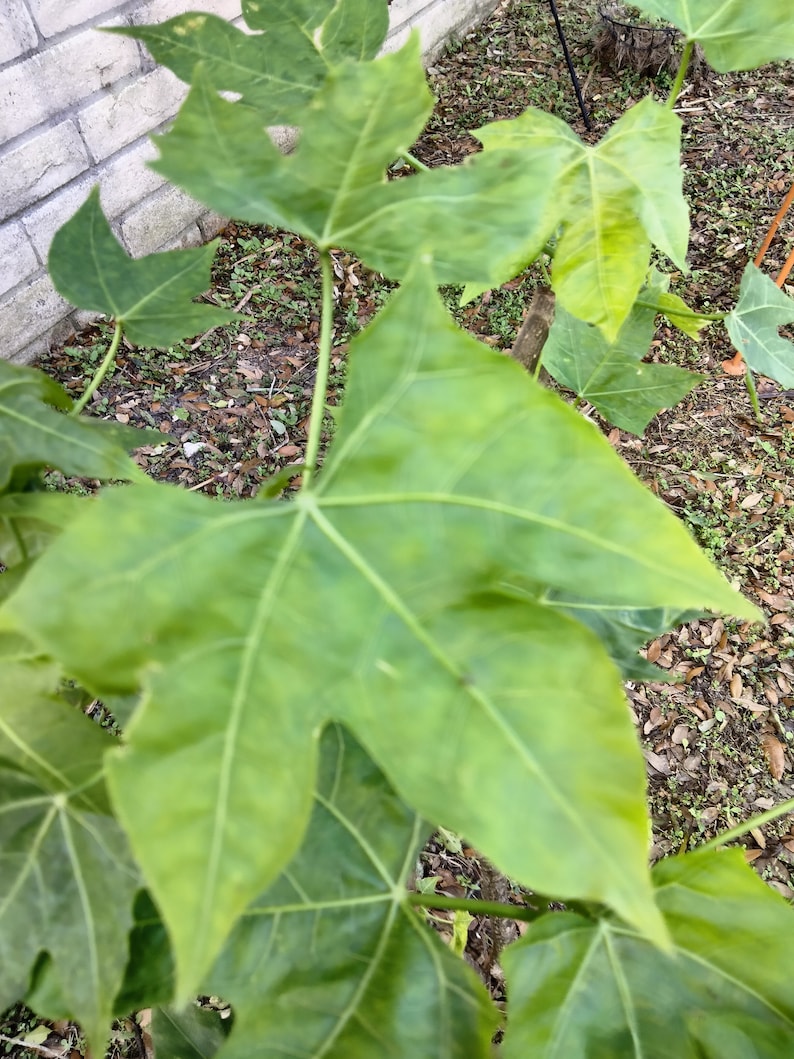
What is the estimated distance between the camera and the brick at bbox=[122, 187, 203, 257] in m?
2.64

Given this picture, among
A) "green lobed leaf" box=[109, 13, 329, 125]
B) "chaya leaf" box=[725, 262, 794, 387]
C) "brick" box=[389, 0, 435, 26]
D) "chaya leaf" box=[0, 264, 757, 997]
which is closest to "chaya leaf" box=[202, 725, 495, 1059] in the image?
"chaya leaf" box=[0, 264, 757, 997]

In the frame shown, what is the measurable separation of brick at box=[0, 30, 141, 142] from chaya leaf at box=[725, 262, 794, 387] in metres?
2.04

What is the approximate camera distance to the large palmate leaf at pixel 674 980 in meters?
0.56

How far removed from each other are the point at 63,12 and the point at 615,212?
2.12 m

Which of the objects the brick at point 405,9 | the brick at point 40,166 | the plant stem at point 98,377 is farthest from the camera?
the brick at point 405,9

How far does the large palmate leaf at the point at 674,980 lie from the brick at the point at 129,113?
101 inches

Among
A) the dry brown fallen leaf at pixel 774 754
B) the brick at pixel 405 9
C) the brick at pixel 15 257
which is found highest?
the brick at pixel 405 9

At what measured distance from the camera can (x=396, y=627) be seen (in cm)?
45

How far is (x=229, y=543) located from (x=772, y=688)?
6.76 ft

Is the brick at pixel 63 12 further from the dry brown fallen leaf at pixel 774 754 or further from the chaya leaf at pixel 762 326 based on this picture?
the dry brown fallen leaf at pixel 774 754

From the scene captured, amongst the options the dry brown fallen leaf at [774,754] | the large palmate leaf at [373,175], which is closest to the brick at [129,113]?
the large palmate leaf at [373,175]

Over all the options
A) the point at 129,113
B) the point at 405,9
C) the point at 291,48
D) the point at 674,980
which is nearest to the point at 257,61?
the point at 291,48

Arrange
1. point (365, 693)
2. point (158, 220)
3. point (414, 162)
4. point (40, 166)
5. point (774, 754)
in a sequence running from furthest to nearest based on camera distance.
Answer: point (158, 220), point (40, 166), point (774, 754), point (414, 162), point (365, 693)

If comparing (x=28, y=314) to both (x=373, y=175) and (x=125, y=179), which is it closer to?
(x=125, y=179)
